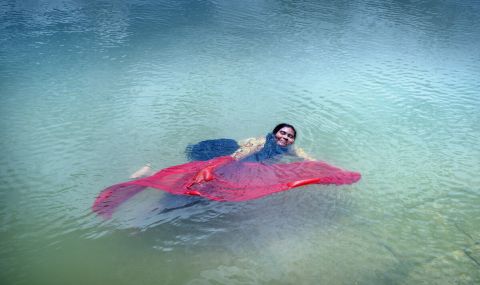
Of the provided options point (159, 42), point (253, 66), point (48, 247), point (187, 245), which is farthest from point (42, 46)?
point (187, 245)

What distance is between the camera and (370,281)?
3.06m

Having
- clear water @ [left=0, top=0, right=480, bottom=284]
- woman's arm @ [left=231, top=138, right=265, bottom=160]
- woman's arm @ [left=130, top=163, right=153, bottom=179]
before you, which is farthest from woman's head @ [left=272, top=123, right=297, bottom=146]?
woman's arm @ [left=130, top=163, right=153, bottom=179]

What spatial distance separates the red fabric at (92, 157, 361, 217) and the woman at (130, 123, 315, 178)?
26cm

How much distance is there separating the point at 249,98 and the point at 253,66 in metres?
1.98

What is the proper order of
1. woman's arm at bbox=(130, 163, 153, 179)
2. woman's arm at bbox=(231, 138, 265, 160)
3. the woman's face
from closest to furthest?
woman's arm at bbox=(130, 163, 153, 179)
woman's arm at bbox=(231, 138, 265, 160)
the woman's face

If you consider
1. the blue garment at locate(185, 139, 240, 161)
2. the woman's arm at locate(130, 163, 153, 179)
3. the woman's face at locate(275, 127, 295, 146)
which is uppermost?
the woman's face at locate(275, 127, 295, 146)

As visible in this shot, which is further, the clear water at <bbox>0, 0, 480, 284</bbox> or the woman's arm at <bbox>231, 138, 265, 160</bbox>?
the woman's arm at <bbox>231, 138, 265, 160</bbox>

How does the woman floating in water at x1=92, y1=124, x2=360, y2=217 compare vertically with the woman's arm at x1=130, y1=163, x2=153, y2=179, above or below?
above

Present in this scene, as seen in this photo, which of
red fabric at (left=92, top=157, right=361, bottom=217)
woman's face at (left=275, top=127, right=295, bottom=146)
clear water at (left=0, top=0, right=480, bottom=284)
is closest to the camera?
clear water at (left=0, top=0, right=480, bottom=284)

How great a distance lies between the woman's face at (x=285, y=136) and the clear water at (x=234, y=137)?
0.70 m

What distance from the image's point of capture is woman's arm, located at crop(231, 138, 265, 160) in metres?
4.51

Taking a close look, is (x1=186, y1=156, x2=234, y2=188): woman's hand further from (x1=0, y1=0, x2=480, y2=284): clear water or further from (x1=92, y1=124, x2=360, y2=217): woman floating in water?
(x1=0, y1=0, x2=480, y2=284): clear water

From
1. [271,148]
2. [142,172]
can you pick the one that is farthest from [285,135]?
[142,172]

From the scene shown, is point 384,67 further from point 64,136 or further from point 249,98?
point 64,136
